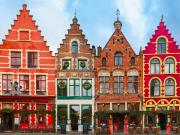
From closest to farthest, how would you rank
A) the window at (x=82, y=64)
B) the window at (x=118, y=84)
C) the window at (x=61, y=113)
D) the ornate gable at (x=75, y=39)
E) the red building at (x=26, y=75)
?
the red building at (x=26, y=75), the window at (x=61, y=113), the window at (x=118, y=84), the window at (x=82, y=64), the ornate gable at (x=75, y=39)

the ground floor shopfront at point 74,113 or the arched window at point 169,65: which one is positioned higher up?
the arched window at point 169,65

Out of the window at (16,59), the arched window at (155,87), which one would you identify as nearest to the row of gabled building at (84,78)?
the arched window at (155,87)

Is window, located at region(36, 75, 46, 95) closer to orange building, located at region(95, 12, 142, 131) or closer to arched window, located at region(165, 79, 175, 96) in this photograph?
orange building, located at region(95, 12, 142, 131)

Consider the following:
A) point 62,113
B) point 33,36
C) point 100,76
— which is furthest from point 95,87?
point 33,36

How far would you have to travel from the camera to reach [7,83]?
5012 centimetres

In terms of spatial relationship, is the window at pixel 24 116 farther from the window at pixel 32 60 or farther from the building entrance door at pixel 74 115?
the building entrance door at pixel 74 115

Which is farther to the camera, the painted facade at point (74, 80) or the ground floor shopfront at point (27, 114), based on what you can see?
the painted facade at point (74, 80)

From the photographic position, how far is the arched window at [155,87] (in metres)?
50.2

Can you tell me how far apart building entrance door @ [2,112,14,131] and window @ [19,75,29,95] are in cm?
275

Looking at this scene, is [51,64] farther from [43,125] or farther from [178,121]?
[178,121]

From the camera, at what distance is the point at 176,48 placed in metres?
50.3

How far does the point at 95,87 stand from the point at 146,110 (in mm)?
5865

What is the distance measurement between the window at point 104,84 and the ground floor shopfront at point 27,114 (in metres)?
5.34

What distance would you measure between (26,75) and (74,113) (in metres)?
6.43
